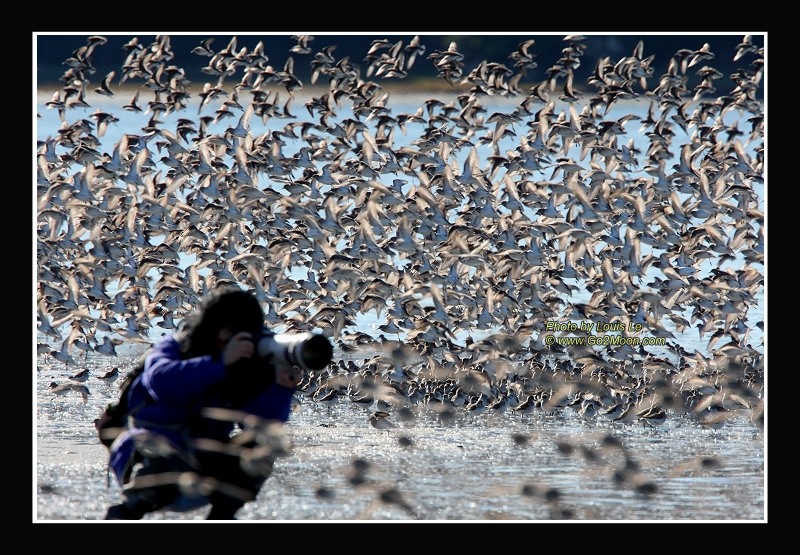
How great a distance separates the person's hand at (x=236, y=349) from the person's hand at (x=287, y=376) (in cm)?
18

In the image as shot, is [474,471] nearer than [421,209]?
Yes

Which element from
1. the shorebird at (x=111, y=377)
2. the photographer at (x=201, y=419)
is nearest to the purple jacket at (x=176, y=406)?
the photographer at (x=201, y=419)

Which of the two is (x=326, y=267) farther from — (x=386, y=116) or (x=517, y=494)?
(x=517, y=494)

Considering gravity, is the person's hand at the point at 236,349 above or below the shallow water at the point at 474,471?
above

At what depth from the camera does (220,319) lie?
554 cm

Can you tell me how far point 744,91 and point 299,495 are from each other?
14085mm

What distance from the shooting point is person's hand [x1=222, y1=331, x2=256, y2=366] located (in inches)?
210

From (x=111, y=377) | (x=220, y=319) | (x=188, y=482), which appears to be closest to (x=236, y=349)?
(x=220, y=319)

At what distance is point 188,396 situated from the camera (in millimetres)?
5359

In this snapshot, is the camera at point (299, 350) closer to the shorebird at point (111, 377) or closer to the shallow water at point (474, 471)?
the shallow water at point (474, 471)

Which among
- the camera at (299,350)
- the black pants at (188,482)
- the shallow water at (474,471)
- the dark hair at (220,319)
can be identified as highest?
the dark hair at (220,319)

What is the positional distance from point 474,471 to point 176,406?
11.9 ft

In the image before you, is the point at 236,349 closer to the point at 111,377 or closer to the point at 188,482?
the point at 188,482

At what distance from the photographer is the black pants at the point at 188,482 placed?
217 inches
